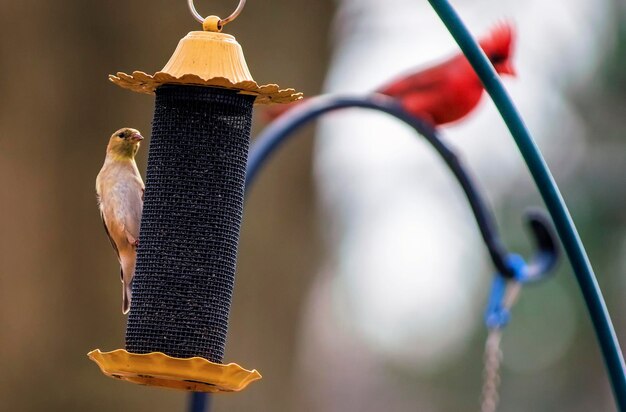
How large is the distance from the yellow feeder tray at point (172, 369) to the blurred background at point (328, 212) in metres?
4.62

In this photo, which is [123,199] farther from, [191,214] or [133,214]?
[191,214]

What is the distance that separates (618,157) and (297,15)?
41.9 feet

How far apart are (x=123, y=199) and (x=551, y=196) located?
153 cm

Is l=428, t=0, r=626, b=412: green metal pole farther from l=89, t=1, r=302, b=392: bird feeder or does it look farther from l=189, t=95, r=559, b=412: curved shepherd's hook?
l=189, t=95, r=559, b=412: curved shepherd's hook

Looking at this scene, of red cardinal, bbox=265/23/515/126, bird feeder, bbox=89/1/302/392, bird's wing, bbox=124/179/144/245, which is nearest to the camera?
bird feeder, bbox=89/1/302/392

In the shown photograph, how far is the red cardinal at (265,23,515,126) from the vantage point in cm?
795

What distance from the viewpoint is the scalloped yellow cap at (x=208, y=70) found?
157 inches

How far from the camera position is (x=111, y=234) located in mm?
4883

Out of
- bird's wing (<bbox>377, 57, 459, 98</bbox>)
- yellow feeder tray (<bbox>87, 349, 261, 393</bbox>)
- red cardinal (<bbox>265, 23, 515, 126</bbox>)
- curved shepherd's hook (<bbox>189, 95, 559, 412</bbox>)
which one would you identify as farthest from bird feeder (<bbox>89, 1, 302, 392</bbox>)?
bird's wing (<bbox>377, 57, 459, 98</bbox>)

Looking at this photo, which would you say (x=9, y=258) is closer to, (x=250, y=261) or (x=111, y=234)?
Answer: (x=250, y=261)

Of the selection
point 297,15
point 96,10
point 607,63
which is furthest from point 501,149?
point 96,10

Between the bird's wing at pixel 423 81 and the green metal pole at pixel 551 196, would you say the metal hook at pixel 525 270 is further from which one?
the bird's wing at pixel 423 81

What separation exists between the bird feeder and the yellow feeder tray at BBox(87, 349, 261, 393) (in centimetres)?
26

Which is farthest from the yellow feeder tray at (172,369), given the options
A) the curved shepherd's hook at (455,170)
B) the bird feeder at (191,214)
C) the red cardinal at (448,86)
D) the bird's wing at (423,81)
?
the bird's wing at (423,81)
